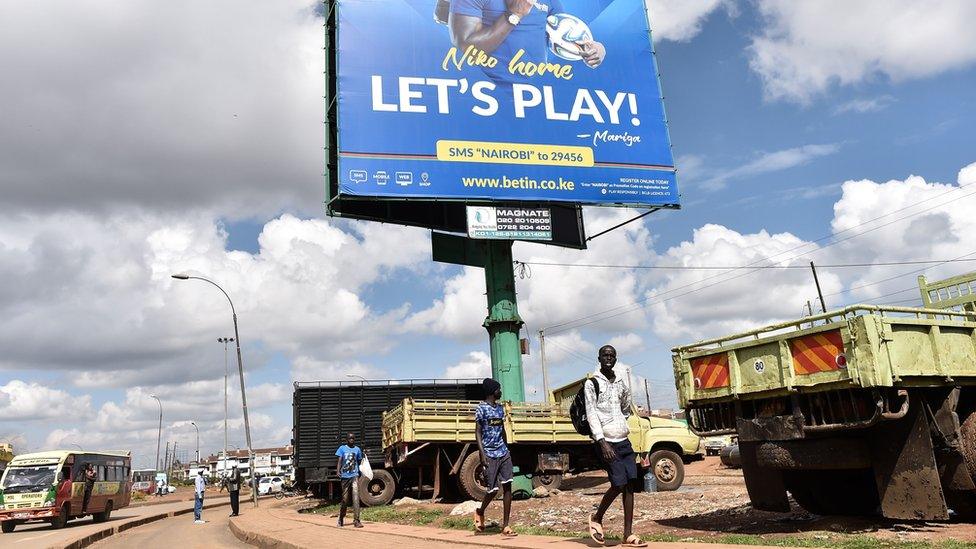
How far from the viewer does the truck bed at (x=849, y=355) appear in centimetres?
A: 561

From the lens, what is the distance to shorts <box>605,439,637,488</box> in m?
5.48

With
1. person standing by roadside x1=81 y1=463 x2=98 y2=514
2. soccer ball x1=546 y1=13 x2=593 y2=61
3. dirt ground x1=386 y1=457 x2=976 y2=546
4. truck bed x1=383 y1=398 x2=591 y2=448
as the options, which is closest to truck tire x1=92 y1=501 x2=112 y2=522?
person standing by roadside x1=81 y1=463 x2=98 y2=514

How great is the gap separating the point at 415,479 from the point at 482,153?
8204 mm

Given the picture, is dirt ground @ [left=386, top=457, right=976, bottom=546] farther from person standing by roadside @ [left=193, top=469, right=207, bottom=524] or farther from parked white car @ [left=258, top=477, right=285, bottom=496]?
parked white car @ [left=258, top=477, right=285, bottom=496]

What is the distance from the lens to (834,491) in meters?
7.04

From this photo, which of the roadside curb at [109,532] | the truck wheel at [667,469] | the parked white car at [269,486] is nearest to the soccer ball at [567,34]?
the truck wheel at [667,469]

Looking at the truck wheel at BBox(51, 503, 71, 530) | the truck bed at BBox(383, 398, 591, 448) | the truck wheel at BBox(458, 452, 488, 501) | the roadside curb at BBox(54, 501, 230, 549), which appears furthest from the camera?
the truck wheel at BBox(51, 503, 71, 530)

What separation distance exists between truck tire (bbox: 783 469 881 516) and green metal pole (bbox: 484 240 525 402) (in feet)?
34.3

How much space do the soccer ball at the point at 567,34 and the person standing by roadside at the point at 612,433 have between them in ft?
49.9

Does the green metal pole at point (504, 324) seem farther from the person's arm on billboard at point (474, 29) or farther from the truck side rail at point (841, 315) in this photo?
the truck side rail at point (841, 315)

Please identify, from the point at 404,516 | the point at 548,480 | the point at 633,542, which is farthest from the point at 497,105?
the point at 633,542

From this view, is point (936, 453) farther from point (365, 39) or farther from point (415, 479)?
point (365, 39)

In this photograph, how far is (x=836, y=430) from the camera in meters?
5.82

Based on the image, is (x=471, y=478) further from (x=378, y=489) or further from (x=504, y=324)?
(x=504, y=324)
